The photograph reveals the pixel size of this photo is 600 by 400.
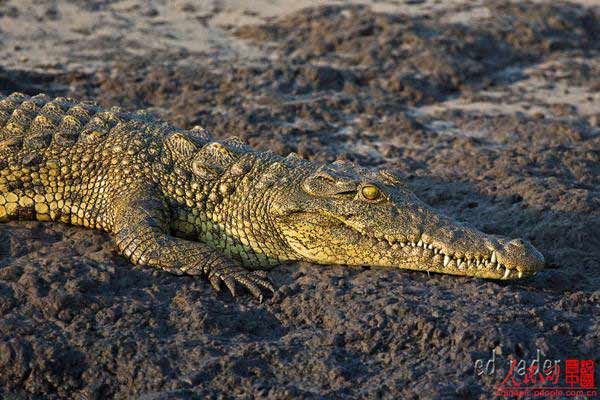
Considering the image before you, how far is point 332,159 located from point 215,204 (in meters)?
1.84

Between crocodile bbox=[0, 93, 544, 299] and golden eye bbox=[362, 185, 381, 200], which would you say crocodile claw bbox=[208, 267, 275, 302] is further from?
golden eye bbox=[362, 185, 381, 200]

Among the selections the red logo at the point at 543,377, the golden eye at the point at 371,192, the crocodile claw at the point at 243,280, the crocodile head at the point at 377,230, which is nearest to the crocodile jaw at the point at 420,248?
the crocodile head at the point at 377,230

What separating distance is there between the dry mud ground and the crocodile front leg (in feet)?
0.33

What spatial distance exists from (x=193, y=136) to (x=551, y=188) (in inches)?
112

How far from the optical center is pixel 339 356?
437 centimetres

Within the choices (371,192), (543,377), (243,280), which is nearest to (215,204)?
(243,280)

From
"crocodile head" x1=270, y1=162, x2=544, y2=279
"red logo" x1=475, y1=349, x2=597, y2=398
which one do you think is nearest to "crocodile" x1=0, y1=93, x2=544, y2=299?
"crocodile head" x1=270, y1=162, x2=544, y2=279

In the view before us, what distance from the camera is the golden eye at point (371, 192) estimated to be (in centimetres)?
526

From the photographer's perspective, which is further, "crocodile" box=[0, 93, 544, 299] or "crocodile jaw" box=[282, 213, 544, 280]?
"crocodile" box=[0, 93, 544, 299]

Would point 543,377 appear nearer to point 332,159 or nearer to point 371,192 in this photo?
point 371,192

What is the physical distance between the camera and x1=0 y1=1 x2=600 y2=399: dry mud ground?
4305mm

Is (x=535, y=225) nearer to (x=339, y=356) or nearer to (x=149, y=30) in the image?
(x=339, y=356)

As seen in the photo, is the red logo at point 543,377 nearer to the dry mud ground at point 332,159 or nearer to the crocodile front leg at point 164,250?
the dry mud ground at point 332,159

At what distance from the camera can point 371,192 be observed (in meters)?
5.27
